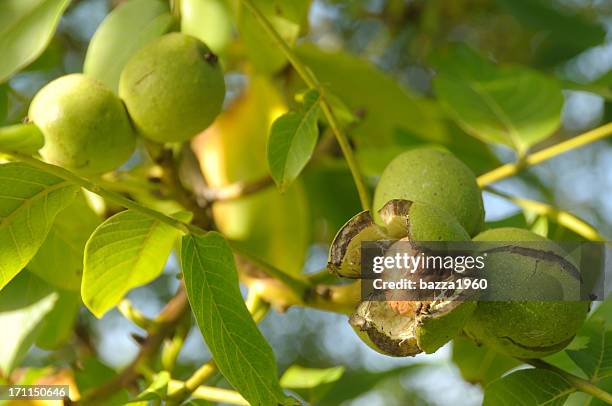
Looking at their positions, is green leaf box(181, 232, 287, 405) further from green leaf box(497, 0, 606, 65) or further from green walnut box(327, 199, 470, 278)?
green leaf box(497, 0, 606, 65)

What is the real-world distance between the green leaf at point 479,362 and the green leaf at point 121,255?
607 mm

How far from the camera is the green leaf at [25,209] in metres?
0.98

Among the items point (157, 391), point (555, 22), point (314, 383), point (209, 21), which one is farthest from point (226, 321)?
point (555, 22)

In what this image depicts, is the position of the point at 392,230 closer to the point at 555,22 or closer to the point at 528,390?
the point at 528,390

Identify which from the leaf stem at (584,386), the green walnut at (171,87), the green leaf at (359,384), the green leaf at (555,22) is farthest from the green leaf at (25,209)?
the green leaf at (555,22)

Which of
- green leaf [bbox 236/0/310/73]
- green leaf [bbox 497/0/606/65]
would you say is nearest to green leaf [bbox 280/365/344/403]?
green leaf [bbox 236/0/310/73]

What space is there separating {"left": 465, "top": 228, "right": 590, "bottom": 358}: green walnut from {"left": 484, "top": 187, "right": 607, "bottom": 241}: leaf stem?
0.31 m

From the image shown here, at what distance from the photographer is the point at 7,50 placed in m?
1.13

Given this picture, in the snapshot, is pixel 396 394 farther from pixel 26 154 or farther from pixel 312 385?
pixel 26 154

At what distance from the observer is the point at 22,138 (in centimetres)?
95

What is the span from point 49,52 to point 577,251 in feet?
4.09

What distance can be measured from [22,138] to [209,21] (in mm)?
679

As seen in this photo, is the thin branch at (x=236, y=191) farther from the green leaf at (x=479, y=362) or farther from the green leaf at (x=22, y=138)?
the green leaf at (x=22, y=138)

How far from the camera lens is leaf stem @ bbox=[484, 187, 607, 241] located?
125 cm
